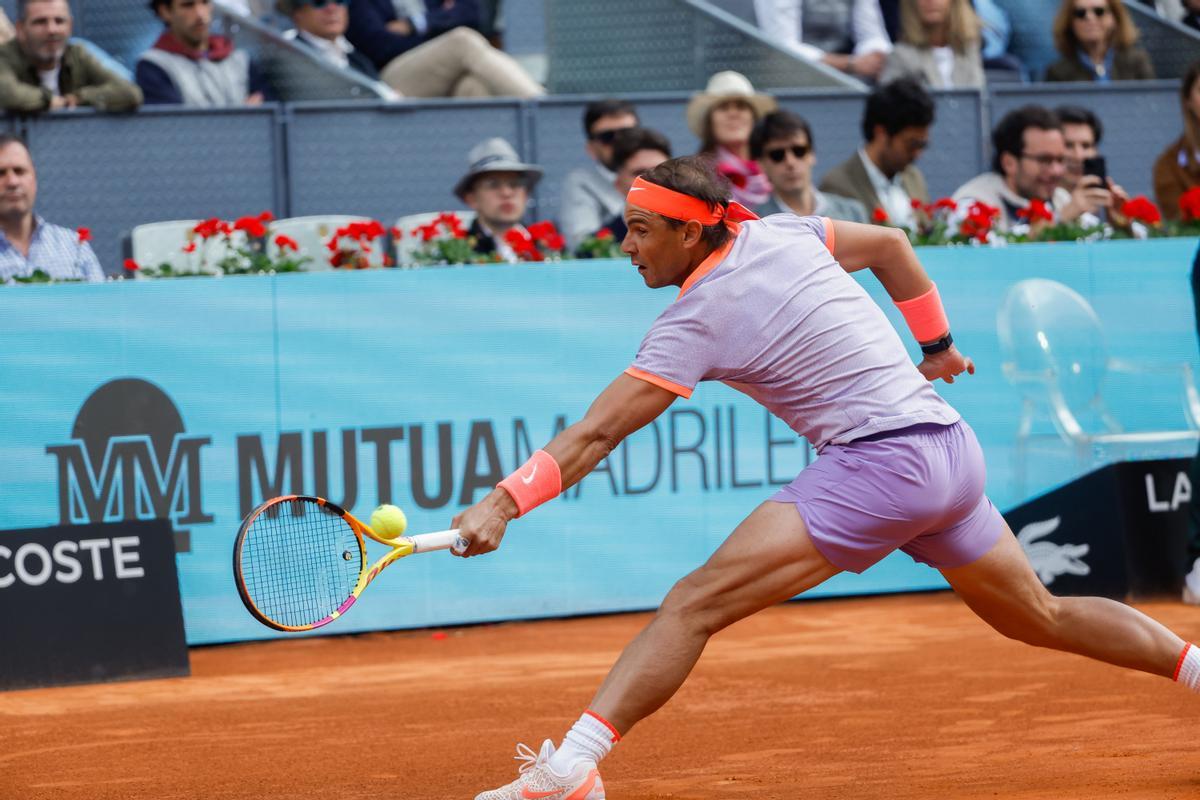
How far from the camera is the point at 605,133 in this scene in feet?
31.6

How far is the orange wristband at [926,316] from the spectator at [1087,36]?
7526 millimetres

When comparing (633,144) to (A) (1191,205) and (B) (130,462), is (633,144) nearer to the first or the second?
(A) (1191,205)

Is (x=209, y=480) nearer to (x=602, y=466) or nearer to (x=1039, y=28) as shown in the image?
(x=602, y=466)

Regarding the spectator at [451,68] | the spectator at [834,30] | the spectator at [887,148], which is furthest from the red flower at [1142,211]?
the spectator at [451,68]

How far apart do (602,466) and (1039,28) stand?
6873 millimetres

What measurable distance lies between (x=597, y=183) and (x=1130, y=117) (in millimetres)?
4308

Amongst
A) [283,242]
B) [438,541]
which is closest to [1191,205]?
[283,242]

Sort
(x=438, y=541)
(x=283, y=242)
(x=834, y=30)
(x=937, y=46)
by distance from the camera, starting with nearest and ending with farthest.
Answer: (x=438, y=541)
(x=283, y=242)
(x=937, y=46)
(x=834, y=30)

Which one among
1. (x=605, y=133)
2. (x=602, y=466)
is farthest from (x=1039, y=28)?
(x=602, y=466)

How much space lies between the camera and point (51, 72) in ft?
31.5

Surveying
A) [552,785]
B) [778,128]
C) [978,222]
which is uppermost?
[778,128]

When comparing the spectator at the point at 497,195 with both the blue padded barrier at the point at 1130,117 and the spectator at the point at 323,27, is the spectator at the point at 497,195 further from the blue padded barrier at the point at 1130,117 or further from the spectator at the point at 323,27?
the blue padded barrier at the point at 1130,117

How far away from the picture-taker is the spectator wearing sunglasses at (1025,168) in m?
9.48

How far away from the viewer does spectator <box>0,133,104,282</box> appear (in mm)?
8008
